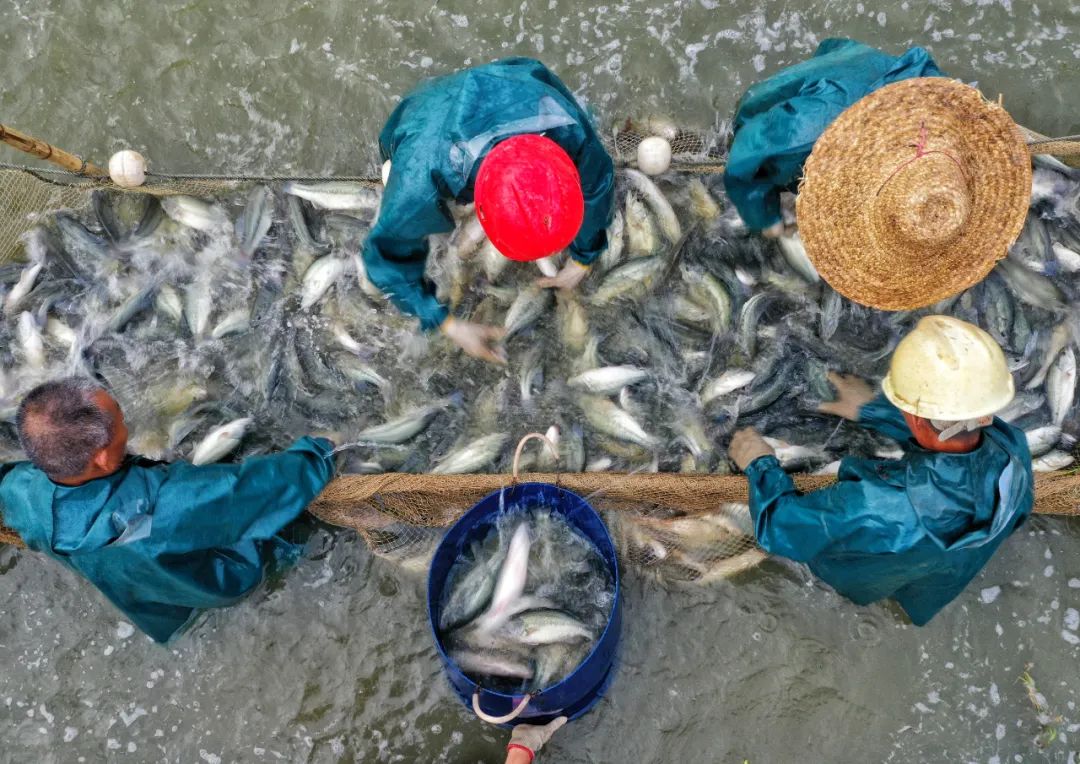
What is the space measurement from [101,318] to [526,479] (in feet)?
9.14

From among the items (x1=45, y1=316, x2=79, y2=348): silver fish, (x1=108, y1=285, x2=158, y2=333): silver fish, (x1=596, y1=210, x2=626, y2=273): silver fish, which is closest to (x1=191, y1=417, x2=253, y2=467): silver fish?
(x1=108, y1=285, x2=158, y2=333): silver fish

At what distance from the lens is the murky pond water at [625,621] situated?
419 cm

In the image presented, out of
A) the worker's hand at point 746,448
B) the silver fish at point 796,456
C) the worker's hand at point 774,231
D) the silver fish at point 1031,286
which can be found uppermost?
the worker's hand at point 774,231

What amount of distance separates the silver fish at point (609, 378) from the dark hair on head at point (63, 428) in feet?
7.77

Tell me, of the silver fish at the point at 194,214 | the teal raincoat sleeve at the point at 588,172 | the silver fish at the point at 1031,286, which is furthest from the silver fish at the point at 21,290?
the silver fish at the point at 1031,286

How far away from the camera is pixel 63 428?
10.6 ft

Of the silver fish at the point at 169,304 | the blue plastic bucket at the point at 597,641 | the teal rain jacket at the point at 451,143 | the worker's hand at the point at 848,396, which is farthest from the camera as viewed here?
the silver fish at the point at 169,304

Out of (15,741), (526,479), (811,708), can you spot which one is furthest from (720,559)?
(15,741)

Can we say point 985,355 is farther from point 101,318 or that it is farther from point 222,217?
point 101,318

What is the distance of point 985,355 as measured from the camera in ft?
9.75

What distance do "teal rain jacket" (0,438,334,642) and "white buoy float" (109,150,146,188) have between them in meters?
1.72

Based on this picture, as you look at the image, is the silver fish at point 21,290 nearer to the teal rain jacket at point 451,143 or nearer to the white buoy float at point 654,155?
the teal rain jacket at point 451,143

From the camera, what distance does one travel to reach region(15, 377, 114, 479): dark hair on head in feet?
10.6

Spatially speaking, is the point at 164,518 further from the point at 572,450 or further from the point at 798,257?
the point at 798,257
